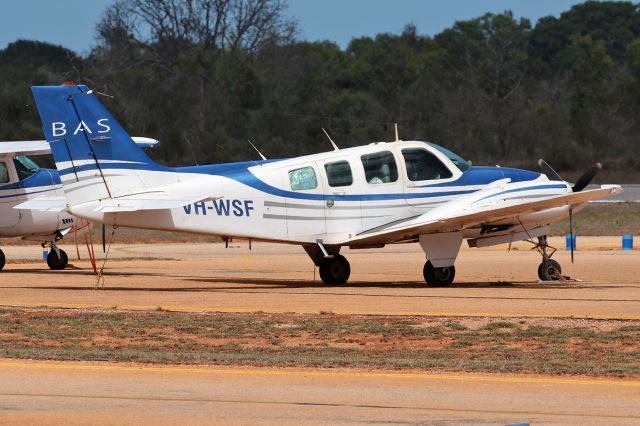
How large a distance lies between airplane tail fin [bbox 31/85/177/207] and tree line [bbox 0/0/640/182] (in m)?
35.4

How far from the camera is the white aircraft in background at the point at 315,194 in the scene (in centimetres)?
2155

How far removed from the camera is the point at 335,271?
23547 millimetres

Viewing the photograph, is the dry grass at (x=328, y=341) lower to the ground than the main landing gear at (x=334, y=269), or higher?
lower

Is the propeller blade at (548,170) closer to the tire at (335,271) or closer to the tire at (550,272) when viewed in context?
the tire at (550,272)

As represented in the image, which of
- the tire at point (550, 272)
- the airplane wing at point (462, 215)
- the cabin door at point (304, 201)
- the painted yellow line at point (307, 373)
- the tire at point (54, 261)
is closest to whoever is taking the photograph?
the painted yellow line at point (307, 373)

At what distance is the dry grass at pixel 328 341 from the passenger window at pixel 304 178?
16.6 ft

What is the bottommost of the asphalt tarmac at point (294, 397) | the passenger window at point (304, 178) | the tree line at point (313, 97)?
the asphalt tarmac at point (294, 397)

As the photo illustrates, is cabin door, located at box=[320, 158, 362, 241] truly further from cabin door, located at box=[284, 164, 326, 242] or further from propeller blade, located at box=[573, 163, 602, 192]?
propeller blade, located at box=[573, 163, 602, 192]

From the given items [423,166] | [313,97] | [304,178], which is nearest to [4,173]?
[304,178]

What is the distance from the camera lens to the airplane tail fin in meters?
21.5

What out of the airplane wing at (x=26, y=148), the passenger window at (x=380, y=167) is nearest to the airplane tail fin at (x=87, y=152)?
the passenger window at (x=380, y=167)

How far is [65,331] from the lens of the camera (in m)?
16.1

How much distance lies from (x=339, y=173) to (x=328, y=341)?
7612 millimetres

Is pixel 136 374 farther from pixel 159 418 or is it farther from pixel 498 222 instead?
pixel 498 222
